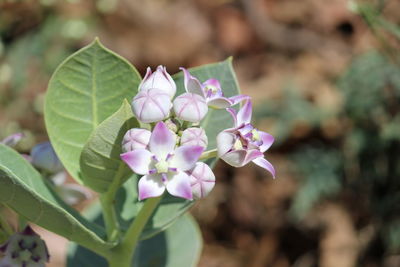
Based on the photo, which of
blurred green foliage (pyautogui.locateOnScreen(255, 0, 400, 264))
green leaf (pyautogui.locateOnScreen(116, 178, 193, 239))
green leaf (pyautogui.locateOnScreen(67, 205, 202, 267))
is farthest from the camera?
blurred green foliage (pyautogui.locateOnScreen(255, 0, 400, 264))

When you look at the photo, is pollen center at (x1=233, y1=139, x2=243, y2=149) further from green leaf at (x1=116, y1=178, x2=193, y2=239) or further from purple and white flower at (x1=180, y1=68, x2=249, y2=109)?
green leaf at (x1=116, y1=178, x2=193, y2=239)

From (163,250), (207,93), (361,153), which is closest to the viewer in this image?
(207,93)

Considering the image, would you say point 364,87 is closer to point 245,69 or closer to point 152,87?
point 245,69

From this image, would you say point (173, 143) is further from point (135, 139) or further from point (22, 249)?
point (22, 249)

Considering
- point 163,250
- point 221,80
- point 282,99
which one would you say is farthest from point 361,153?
point 221,80

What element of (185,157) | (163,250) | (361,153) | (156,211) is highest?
(185,157)

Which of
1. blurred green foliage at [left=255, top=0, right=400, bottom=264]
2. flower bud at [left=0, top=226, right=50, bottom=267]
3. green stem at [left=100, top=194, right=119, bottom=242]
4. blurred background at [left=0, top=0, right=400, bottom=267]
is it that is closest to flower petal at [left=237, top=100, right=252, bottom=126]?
green stem at [left=100, top=194, right=119, bottom=242]
